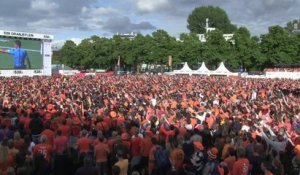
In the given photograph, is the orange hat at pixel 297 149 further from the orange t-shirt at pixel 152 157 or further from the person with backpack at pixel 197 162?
the orange t-shirt at pixel 152 157

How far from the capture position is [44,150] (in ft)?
32.7

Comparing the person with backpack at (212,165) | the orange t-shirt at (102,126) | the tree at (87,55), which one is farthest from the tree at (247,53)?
the person with backpack at (212,165)

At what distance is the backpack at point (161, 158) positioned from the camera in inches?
396

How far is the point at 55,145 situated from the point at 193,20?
13313cm

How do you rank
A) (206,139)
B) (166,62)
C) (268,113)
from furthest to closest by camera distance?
(166,62) < (268,113) < (206,139)

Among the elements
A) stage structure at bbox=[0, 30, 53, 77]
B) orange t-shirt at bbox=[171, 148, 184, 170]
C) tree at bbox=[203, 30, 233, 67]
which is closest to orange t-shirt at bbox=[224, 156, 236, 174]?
orange t-shirt at bbox=[171, 148, 184, 170]

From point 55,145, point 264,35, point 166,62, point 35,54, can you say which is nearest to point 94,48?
point 166,62

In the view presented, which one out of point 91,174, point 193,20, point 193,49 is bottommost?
point 91,174

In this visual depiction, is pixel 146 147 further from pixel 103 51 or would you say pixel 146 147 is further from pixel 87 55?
pixel 87 55

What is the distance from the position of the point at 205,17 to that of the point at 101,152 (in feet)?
433

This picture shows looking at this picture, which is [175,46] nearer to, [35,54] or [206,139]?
[35,54]

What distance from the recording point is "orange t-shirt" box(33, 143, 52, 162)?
990 cm

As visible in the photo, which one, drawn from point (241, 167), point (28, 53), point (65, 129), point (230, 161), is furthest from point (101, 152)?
point (28, 53)

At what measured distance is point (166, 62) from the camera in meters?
79.1
